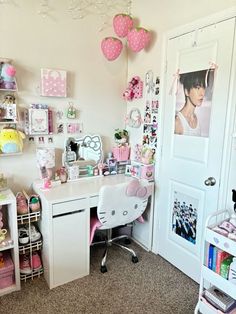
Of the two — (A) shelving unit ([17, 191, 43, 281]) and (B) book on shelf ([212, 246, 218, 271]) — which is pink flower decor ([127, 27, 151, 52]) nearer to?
(A) shelving unit ([17, 191, 43, 281])

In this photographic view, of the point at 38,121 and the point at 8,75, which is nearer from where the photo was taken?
the point at 8,75

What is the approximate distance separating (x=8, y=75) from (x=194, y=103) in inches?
57.7

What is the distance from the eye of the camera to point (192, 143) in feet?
6.57

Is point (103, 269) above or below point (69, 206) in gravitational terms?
below

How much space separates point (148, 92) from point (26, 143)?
1.22 metres

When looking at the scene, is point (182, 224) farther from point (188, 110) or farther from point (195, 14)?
point (195, 14)

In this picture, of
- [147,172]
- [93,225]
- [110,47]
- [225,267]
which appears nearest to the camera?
[225,267]

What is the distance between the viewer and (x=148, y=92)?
2.40m

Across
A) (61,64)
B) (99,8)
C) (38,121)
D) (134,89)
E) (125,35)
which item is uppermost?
(99,8)

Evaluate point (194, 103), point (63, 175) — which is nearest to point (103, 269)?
point (63, 175)

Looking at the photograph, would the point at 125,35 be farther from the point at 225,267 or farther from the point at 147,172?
the point at 225,267

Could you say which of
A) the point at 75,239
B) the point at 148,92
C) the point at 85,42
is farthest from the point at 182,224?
the point at 85,42

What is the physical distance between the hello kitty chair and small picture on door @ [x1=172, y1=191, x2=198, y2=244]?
274mm

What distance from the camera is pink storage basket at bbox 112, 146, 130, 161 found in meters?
2.56
